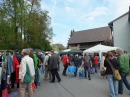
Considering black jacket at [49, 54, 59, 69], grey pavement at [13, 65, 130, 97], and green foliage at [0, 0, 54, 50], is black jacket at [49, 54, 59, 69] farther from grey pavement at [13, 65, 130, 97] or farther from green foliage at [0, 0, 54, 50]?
green foliage at [0, 0, 54, 50]

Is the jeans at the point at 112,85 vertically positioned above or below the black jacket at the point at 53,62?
below

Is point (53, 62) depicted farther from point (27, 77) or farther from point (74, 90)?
point (27, 77)

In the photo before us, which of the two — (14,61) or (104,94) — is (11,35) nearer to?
(14,61)

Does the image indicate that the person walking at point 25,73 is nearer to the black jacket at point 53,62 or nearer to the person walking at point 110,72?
the person walking at point 110,72

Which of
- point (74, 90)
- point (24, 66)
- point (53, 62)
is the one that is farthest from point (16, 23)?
point (24, 66)

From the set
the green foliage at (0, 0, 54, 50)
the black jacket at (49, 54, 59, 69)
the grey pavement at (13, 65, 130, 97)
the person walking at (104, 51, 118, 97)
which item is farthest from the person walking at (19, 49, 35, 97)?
the green foliage at (0, 0, 54, 50)

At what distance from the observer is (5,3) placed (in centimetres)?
2259

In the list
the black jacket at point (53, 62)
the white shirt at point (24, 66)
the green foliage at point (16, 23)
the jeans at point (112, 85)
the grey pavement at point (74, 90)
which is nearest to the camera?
the white shirt at point (24, 66)

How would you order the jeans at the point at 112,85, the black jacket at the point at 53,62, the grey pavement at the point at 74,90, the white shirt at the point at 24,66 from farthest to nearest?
the black jacket at the point at 53,62, the grey pavement at the point at 74,90, the jeans at the point at 112,85, the white shirt at the point at 24,66

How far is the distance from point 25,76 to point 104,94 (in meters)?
3.37

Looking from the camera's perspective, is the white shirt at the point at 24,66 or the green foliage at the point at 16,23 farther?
the green foliage at the point at 16,23

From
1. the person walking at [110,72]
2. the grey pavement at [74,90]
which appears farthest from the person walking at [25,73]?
the person walking at [110,72]

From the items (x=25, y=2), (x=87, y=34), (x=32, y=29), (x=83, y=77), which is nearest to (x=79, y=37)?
(x=87, y=34)

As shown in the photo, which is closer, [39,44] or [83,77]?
[83,77]
